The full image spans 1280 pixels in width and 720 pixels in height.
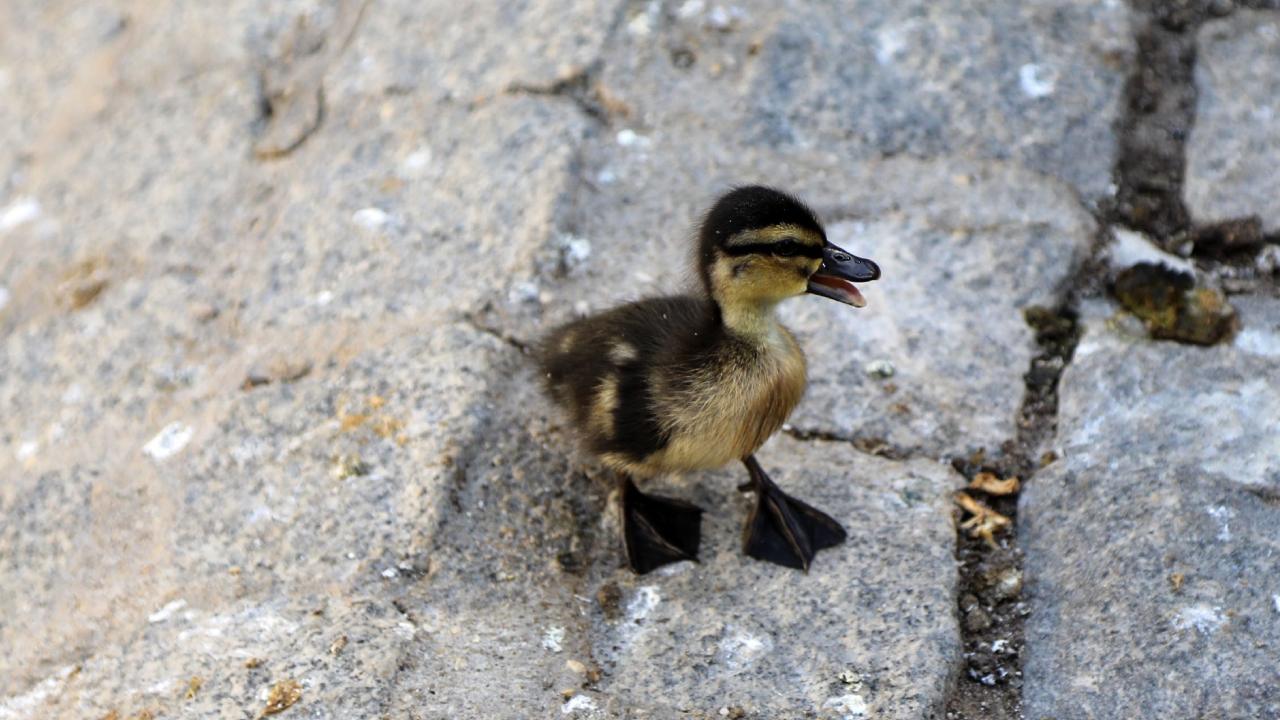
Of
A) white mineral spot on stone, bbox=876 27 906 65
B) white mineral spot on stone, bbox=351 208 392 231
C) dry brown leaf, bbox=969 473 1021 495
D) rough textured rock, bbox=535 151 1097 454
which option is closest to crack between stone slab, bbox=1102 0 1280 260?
rough textured rock, bbox=535 151 1097 454

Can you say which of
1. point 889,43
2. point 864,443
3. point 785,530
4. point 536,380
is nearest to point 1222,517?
point 864,443

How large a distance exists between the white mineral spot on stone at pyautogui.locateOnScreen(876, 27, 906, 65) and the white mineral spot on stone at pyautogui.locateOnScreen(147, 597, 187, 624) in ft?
8.85

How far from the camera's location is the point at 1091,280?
3.81 metres

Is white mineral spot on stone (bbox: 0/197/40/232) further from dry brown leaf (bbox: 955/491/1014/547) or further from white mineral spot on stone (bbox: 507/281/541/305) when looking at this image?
dry brown leaf (bbox: 955/491/1014/547)

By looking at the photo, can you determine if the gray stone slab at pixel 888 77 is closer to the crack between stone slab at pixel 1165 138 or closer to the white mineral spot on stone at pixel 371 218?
the crack between stone slab at pixel 1165 138

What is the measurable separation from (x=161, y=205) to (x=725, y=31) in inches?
79.1

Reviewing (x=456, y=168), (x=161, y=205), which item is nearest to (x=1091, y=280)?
(x=456, y=168)

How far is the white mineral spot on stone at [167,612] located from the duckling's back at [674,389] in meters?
1.06

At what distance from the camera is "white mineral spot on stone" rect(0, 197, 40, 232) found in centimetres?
473

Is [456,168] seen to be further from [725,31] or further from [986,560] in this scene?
[986,560]

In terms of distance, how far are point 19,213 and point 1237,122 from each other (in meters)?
4.15

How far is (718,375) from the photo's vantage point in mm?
3195

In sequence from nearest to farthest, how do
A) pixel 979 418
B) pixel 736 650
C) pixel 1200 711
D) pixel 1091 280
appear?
pixel 1200 711 → pixel 736 650 → pixel 979 418 → pixel 1091 280

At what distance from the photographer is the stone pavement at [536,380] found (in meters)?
2.97
